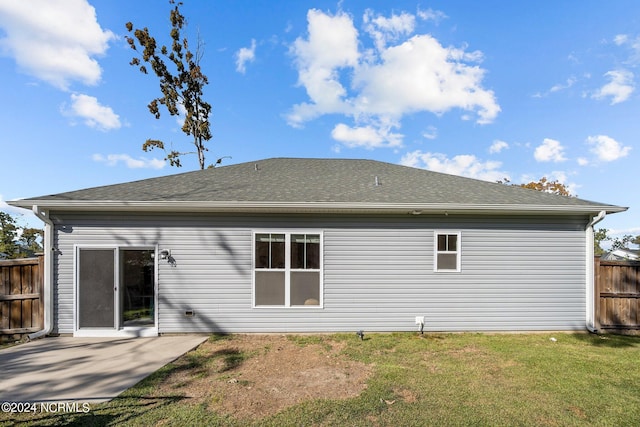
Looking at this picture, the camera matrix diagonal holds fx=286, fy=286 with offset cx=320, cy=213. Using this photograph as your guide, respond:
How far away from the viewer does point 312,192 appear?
6.54 metres

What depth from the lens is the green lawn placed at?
305 centimetres

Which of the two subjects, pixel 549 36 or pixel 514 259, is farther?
pixel 549 36

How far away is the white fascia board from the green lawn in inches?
106

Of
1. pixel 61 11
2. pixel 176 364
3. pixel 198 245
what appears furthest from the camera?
pixel 61 11

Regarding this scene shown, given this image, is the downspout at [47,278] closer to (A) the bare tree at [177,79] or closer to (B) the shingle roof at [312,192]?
→ (B) the shingle roof at [312,192]

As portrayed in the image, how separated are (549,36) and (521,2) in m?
1.68

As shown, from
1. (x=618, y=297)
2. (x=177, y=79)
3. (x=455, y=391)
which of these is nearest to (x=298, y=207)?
(x=455, y=391)

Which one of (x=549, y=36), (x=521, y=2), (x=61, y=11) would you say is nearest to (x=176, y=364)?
(x=61, y=11)

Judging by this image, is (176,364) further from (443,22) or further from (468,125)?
(468,125)

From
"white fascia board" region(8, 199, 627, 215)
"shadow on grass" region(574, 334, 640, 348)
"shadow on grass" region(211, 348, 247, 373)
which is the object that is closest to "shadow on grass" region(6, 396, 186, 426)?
"shadow on grass" region(211, 348, 247, 373)

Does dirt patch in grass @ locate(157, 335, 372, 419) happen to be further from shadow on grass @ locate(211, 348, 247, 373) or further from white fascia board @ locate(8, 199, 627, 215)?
white fascia board @ locate(8, 199, 627, 215)

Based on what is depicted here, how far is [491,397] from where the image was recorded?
354 centimetres

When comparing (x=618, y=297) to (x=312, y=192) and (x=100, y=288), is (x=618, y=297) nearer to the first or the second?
(x=312, y=192)

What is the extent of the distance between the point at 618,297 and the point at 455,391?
5.68m
